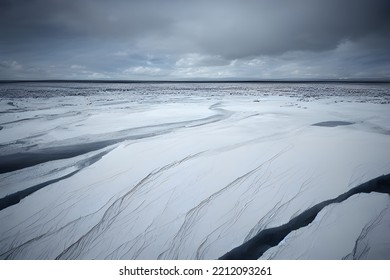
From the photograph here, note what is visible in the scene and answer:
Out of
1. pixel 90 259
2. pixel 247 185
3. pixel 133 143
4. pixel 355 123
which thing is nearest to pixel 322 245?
pixel 247 185

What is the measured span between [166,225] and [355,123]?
5080mm

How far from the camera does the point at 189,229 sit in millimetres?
1800

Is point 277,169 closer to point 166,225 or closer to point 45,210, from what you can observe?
point 166,225

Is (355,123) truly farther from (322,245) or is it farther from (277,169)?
(322,245)

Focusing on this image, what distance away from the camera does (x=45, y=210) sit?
A: 6.50ft

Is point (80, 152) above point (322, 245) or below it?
above

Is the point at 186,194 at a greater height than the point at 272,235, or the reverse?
the point at 186,194

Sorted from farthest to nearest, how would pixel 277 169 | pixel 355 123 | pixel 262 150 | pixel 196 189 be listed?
pixel 355 123
pixel 262 150
pixel 277 169
pixel 196 189

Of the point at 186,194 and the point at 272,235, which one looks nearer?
→ the point at 272,235

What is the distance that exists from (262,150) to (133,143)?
207 cm
